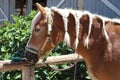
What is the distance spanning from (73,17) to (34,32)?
13.6 inches

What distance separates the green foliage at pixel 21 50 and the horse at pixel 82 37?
175 centimetres

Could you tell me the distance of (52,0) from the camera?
11.0 meters

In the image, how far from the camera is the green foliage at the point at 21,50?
5.29 meters

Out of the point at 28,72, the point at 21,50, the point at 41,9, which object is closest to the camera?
the point at 41,9

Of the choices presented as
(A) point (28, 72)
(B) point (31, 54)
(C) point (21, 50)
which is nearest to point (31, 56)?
(B) point (31, 54)

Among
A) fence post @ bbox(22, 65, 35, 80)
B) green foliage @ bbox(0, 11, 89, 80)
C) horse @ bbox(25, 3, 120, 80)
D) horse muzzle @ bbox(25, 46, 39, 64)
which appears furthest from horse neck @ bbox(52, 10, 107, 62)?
green foliage @ bbox(0, 11, 89, 80)

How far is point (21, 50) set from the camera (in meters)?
5.57

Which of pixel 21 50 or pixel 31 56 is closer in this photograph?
pixel 31 56

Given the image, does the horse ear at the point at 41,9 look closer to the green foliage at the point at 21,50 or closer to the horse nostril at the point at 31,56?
the horse nostril at the point at 31,56

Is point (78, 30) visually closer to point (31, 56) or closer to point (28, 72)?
point (31, 56)

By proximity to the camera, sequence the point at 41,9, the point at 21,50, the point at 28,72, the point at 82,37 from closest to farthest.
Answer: the point at 41,9 < the point at 82,37 < the point at 28,72 < the point at 21,50

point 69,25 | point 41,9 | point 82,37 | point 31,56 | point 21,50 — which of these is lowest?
point 21,50

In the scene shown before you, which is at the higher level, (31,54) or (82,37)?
(82,37)

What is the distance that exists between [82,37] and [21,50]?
2.35m
